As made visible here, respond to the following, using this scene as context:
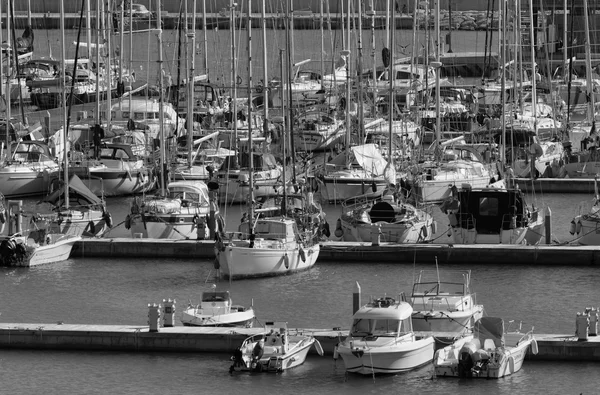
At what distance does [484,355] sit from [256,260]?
11.1 metres

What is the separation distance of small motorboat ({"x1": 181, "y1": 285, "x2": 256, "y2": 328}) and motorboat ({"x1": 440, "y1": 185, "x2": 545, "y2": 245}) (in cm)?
1164

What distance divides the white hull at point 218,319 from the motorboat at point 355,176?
62.6ft

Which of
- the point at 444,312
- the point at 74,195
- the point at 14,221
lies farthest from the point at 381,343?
the point at 74,195

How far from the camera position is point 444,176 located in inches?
2206

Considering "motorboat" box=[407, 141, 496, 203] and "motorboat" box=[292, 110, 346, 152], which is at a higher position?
"motorboat" box=[292, 110, 346, 152]

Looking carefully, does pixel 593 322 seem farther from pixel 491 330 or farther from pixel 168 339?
pixel 168 339

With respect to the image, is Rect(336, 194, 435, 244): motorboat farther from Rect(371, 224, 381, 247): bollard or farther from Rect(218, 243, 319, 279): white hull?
Rect(218, 243, 319, 279): white hull

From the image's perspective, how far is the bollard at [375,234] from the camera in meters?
46.7

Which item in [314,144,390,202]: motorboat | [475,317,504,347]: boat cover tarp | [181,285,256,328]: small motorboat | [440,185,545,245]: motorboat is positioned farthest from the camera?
[314,144,390,202]: motorboat

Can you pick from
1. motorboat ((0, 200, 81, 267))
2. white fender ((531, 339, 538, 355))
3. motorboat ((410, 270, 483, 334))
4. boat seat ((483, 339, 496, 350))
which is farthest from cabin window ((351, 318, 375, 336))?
motorboat ((0, 200, 81, 267))

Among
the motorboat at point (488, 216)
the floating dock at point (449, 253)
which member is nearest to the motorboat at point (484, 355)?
the floating dock at point (449, 253)

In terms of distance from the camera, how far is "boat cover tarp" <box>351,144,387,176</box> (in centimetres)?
5656

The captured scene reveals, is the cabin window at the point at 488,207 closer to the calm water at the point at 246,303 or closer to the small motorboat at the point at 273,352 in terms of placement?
the calm water at the point at 246,303

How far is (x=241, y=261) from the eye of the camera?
43.4 meters
